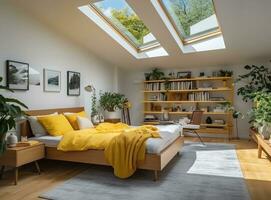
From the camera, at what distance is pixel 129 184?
9.93ft

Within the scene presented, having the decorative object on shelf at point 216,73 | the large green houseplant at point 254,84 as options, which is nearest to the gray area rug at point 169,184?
the large green houseplant at point 254,84

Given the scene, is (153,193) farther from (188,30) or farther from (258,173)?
(188,30)

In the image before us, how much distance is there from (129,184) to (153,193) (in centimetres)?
41

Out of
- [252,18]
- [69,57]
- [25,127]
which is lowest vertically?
[25,127]

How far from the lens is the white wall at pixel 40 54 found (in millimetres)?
3785

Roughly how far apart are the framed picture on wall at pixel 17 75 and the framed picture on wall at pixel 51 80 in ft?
1.55

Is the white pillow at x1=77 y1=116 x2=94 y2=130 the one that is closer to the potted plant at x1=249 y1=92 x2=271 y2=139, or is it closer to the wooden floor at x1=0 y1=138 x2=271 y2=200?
the wooden floor at x1=0 y1=138 x2=271 y2=200

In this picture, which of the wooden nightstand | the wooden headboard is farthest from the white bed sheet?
the wooden nightstand

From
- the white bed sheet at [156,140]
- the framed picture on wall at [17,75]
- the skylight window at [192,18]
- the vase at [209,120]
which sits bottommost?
the white bed sheet at [156,140]

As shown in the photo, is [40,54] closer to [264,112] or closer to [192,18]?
[192,18]

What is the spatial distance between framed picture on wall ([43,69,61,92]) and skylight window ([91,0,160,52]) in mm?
1540

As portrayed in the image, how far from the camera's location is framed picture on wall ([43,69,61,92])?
14.9 ft

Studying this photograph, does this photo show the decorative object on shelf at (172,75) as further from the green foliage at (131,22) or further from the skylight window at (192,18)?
the green foliage at (131,22)

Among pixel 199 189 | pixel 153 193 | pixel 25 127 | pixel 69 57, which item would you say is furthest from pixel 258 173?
pixel 69 57
